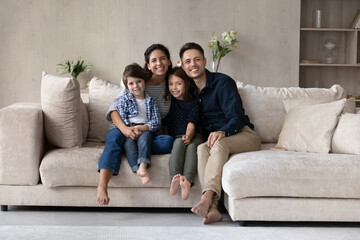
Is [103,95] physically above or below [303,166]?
above

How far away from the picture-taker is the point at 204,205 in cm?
247

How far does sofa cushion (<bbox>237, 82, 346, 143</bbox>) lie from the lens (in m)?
3.27

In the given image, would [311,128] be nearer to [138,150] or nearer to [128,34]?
[138,150]

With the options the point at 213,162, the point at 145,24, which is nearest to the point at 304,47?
the point at 145,24

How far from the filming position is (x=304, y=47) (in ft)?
19.2

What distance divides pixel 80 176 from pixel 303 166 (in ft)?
3.98

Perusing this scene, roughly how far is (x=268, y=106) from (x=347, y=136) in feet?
2.10

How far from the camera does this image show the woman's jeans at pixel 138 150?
8.90ft

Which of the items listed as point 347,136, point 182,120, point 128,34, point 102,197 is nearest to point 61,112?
point 102,197

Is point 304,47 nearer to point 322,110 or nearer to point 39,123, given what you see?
point 322,110

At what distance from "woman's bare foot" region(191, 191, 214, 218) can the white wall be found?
3.17 m

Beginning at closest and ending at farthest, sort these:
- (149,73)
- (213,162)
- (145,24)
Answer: (213,162) < (149,73) < (145,24)

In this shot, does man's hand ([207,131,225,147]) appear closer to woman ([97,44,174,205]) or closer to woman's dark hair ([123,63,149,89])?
woman ([97,44,174,205])

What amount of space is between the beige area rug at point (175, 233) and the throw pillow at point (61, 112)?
2.32ft
